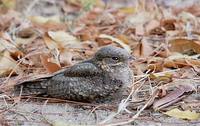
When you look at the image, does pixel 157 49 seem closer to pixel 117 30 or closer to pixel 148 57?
pixel 148 57

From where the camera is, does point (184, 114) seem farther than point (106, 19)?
No

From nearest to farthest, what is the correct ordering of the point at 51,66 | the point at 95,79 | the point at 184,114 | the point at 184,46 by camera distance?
the point at 184,114, the point at 95,79, the point at 51,66, the point at 184,46

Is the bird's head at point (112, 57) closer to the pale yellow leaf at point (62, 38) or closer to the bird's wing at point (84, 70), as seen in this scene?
the bird's wing at point (84, 70)

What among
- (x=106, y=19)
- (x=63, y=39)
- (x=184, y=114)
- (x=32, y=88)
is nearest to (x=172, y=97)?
(x=184, y=114)

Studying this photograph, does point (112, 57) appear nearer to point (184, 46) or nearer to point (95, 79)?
point (95, 79)

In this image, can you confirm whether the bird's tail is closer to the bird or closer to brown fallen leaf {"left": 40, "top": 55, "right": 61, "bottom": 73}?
the bird

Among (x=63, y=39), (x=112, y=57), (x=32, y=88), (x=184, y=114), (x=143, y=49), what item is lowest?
(x=184, y=114)

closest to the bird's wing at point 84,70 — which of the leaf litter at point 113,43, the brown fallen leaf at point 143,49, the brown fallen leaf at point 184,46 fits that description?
the leaf litter at point 113,43

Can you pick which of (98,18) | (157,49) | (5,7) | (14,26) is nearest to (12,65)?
(157,49)
